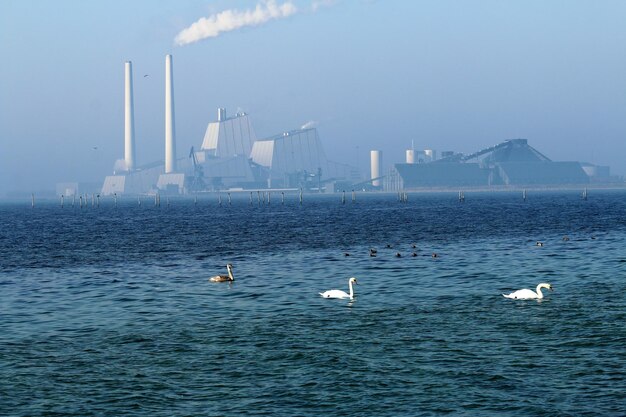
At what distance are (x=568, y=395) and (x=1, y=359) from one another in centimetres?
1687

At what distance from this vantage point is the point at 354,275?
53312 mm

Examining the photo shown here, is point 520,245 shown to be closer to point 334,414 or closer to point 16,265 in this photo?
point 16,265

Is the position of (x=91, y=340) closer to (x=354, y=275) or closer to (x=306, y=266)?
(x=354, y=275)

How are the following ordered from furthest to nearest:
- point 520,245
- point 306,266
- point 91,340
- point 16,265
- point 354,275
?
1. point 520,245
2. point 16,265
3. point 306,266
4. point 354,275
5. point 91,340

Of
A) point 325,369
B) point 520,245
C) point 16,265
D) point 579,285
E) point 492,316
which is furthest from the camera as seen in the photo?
point 520,245

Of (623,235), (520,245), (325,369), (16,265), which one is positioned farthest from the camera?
(623,235)

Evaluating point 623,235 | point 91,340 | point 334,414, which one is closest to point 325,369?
point 334,414

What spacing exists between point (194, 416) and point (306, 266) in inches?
1523

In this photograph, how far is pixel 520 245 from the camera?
75.7m

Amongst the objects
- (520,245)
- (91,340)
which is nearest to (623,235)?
(520,245)

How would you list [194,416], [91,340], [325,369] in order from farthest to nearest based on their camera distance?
1. [91,340]
2. [325,369]
3. [194,416]

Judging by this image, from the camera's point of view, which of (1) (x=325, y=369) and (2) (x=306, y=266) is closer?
(1) (x=325, y=369)

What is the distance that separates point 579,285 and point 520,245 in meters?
30.9

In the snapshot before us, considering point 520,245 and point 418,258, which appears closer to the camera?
point 418,258
